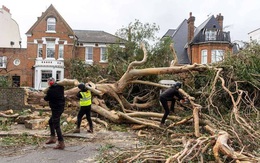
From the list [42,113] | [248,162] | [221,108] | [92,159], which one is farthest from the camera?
[42,113]

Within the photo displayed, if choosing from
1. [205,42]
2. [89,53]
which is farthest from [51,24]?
[205,42]

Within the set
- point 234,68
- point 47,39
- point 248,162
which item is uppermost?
point 47,39

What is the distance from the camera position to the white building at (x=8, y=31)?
36.2 metres

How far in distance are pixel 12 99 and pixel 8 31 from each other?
93.2ft

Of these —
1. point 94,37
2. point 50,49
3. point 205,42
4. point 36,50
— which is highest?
point 94,37

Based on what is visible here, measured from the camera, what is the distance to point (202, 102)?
33.0 feet

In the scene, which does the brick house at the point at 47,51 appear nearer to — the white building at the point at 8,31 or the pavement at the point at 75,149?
the white building at the point at 8,31

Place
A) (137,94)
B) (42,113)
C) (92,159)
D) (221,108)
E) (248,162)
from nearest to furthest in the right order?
1. (248,162)
2. (92,159)
3. (221,108)
4. (42,113)
5. (137,94)

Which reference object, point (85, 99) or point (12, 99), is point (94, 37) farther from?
point (85, 99)

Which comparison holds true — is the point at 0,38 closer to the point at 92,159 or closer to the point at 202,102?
the point at 202,102

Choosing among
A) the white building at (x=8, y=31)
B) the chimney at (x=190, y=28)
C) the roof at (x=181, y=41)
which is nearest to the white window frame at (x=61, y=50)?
the white building at (x=8, y=31)

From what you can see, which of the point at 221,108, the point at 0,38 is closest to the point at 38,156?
the point at 221,108

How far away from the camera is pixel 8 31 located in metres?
37.4

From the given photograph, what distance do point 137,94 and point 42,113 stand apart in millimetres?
3847
